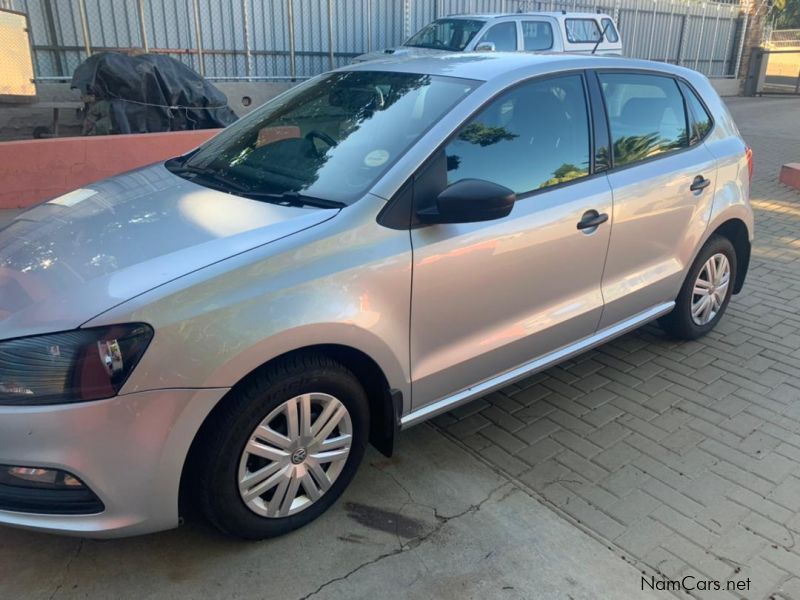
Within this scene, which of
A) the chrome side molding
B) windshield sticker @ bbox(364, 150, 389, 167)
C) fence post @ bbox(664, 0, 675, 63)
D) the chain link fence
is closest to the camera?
windshield sticker @ bbox(364, 150, 389, 167)

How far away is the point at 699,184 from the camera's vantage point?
12.7 feet

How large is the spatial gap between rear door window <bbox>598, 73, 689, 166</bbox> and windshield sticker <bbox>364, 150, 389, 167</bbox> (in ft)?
4.56

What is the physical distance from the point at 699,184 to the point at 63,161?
5.55 metres

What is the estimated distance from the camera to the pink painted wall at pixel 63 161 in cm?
606

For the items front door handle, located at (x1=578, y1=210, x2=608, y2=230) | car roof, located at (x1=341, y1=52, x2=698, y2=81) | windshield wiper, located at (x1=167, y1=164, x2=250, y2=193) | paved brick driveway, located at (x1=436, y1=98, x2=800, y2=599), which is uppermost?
car roof, located at (x1=341, y1=52, x2=698, y2=81)

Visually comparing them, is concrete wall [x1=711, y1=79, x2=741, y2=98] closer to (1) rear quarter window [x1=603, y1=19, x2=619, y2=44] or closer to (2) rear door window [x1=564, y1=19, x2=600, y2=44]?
(1) rear quarter window [x1=603, y1=19, x2=619, y2=44]

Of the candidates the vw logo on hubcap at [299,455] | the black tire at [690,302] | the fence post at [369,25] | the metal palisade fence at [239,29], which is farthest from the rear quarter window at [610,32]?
the vw logo on hubcap at [299,455]

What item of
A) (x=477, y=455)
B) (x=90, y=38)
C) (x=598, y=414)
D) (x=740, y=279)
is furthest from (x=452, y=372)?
(x=90, y=38)

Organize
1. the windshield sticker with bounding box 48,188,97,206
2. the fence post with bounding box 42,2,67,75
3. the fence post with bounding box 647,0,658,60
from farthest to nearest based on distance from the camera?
the fence post with bounding box 647,0,658,60
the fence post with bounding box 42,2,67,75
the windshield sticker with bounding box 48,188,97,206

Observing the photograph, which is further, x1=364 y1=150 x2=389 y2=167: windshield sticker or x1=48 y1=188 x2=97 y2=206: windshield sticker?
x1=48 y1=188 x2=97 y2=206: windshield sticker

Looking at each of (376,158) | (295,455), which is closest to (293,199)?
Result: (376,158)

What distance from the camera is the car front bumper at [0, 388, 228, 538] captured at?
6.62ft

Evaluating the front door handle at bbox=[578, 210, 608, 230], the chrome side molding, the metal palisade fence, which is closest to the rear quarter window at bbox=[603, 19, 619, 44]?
the metal palisade fence

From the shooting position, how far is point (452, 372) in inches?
114
